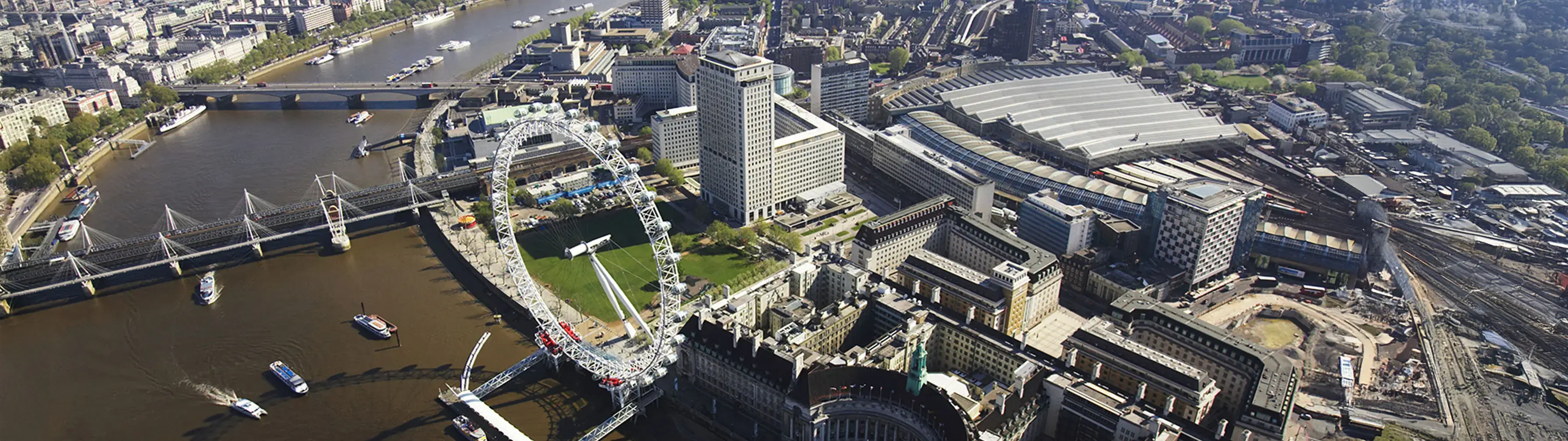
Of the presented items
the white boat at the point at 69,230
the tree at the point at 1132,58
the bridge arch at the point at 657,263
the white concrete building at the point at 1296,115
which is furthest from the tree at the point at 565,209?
the tree at the point at 1132,58

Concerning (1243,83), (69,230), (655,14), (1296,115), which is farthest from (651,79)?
(1243,83)

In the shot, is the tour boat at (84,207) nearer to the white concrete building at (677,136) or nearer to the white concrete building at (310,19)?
the white concrete building at (677,136)

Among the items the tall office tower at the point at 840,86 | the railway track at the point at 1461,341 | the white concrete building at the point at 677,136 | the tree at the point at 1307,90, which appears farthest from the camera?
the tree at the point at 1307,90

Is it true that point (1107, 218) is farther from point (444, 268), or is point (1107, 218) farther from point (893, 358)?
point (444, 268)

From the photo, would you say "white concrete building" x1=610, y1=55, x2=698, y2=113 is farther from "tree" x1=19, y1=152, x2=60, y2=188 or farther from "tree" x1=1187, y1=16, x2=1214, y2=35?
"tree" x1=1187, y1=16, x2=1214, y2=35

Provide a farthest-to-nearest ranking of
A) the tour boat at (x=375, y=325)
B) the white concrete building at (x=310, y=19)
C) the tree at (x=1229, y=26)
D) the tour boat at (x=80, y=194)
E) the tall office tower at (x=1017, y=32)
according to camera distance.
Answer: the white concrete building at (x=310, y=19) < the tree at (x=1229, y=26) < the tall office tower at (x=1017, y=32) < the tour boat at (x=80, y=194) < the tour boat at (x=375, y=325)

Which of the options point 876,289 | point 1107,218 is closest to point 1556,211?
point 1107,218

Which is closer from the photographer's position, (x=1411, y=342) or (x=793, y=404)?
(x=793, y=404)
